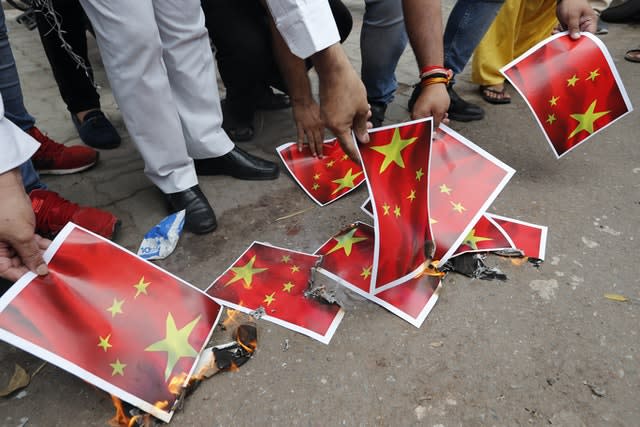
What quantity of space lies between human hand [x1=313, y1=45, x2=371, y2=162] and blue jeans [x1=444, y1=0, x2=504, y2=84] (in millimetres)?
1260

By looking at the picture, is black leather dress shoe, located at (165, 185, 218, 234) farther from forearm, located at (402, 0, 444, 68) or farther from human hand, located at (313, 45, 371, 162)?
forearm, located at (402, 0, 444, 68)

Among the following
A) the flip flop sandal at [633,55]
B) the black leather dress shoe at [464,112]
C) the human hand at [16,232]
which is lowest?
the flip flop sandal at [633,55]

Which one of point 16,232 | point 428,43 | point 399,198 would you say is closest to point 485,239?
point 399,198

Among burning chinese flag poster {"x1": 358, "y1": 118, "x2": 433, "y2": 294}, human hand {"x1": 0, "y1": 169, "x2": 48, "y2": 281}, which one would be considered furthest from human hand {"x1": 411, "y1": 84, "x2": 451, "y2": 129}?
human hand {"x1": 0, "y1": 169, "x2": 48, "y2": 281}

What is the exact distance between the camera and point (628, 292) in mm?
1090

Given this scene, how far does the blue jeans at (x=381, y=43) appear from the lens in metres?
1.56

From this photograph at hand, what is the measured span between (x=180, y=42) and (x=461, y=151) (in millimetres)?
891

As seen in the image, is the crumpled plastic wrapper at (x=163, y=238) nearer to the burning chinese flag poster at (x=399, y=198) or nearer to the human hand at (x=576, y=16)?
the burning chinese flag poster at (x=399, y=198)

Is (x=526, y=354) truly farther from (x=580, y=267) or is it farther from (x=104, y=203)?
(x=104, y=203)

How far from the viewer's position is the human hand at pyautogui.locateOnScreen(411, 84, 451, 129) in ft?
3.60

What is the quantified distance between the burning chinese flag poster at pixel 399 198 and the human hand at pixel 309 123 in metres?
0.42

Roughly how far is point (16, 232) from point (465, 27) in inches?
73.6

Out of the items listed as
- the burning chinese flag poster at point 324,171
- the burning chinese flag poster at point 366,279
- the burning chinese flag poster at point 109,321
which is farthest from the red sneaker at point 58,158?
the burning chinese flag poster at point 366,279

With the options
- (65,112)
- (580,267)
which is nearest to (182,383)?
(580,267)
